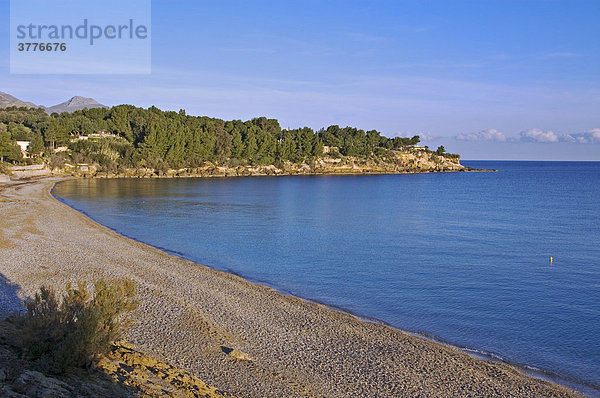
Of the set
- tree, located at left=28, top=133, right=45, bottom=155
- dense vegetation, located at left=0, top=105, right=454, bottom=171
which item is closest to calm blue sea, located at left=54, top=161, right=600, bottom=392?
tree, located at left=28, top=133, right=45, bottom=155

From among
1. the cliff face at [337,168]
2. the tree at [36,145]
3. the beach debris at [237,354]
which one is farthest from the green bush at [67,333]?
the tree at [36,145]

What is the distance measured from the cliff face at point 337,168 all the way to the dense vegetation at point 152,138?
1699 millimetres

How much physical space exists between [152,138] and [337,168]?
5560cm

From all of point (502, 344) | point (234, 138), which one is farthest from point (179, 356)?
point (234, 138)

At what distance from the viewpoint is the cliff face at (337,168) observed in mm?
103500

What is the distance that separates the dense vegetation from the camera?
9381 centimetres

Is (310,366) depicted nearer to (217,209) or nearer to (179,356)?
(179,356)

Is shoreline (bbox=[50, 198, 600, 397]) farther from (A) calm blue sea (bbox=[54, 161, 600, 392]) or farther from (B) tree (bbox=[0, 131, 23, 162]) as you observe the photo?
(B) tree (bbox=[0, 131, 23, 162])

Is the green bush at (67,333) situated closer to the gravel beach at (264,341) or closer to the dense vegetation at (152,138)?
the gravel beach at (264,341)

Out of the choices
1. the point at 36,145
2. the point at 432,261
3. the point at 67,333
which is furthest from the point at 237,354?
the point at 36,145

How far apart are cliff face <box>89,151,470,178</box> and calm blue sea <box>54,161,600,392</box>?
55809mm

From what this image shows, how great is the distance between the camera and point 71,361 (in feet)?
23.4

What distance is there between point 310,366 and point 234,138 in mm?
111983

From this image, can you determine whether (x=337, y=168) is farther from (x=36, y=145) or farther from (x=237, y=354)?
(x=237, y=354)
